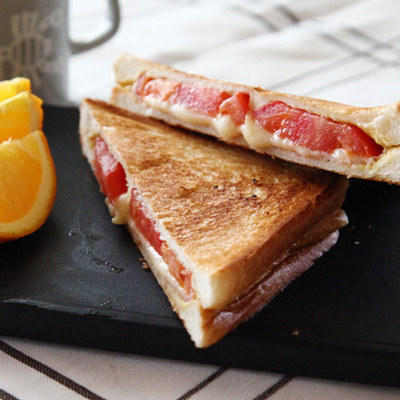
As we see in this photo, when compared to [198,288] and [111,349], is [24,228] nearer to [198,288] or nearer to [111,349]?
[111,349]

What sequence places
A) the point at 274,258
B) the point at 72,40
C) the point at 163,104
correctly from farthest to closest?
the point at 72,40 → the point at 163,104 → the point at 274,258

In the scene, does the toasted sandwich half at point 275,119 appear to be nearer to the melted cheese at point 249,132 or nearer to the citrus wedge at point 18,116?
the melted cheese at point 249,132

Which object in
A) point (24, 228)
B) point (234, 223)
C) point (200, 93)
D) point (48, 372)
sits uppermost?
point (200, 93)

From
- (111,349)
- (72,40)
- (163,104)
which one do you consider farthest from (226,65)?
(111,349)

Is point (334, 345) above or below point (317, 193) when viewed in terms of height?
below

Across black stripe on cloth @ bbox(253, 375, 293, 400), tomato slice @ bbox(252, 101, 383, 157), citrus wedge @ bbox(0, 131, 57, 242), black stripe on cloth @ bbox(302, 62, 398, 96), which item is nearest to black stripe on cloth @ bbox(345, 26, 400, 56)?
black stripe on cloth @ bbox(302, 62, 398, 96)

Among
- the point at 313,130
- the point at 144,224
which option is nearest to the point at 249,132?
the point at 313,130

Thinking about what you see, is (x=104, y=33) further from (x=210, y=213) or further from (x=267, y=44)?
(x=210, y=213)
